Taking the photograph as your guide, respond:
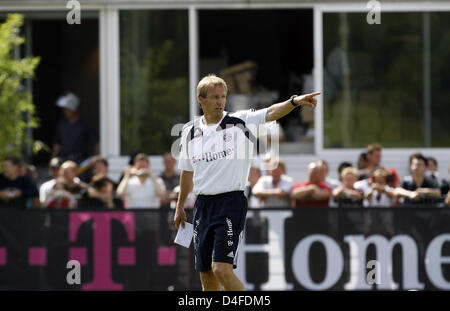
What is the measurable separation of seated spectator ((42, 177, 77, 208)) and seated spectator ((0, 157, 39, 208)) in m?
0.25

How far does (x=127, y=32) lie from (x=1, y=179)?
379 cm

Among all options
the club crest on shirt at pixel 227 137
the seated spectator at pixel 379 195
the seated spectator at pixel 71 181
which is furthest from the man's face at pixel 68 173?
the club crest on shirt at pixel 227 137

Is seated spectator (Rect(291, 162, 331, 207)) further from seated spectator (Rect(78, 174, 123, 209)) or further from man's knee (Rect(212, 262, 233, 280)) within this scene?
man's knee (Rect(212, 262, 233, 280))

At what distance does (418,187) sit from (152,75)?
5.34 metres

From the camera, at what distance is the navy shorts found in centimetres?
692

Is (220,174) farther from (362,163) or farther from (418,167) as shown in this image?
(362,163)

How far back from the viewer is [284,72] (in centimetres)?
1469

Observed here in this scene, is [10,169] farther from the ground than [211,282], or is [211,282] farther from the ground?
[10,169]

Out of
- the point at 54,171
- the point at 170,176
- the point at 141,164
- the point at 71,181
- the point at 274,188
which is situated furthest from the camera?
the point at 54,171

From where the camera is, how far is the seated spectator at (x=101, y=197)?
1144cm

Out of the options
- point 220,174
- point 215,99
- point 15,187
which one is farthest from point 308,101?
point 15,187

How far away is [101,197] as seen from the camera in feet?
37.7

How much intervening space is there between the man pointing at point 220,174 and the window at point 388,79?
7533 mm

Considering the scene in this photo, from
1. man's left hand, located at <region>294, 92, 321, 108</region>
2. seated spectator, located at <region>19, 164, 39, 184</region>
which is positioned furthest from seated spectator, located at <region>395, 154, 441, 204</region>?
seated spectator, located at <region>19, 164, 39, 184</region>
